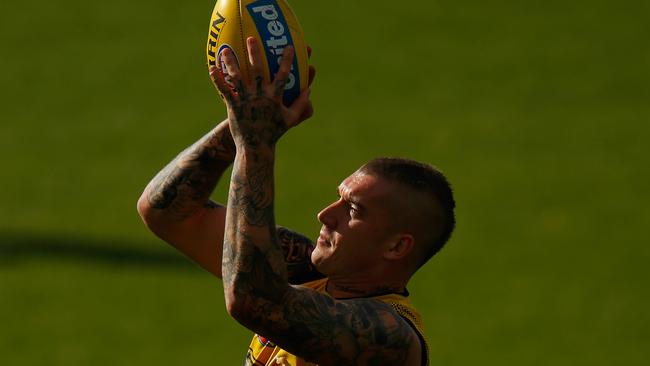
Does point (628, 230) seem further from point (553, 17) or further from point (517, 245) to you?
point (553, 17)

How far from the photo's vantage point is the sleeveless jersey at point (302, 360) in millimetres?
5977

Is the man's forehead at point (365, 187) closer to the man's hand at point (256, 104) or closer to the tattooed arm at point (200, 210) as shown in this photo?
the tattooed arm at point (200, 210)

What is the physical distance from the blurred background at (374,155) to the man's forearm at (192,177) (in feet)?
29.2

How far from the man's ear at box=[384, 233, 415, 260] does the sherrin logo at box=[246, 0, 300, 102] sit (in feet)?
2.48

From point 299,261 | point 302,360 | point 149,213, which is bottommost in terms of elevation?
point 302,360

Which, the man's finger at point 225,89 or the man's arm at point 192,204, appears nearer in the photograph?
the man's finger at point 225,89

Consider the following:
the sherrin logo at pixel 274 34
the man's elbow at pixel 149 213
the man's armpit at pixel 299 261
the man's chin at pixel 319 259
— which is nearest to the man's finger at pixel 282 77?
the sherrin logo at pixel 274 34

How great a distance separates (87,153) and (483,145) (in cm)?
588

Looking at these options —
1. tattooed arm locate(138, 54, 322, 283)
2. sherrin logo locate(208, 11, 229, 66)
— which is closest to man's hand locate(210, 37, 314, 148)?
sherrin logo locate(208, 11, 229, 66)

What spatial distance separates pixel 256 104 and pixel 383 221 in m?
0.97

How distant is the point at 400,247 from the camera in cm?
614

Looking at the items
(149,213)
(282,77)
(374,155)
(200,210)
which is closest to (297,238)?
(200,210)

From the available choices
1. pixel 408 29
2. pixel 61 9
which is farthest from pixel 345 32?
pixel 61 9

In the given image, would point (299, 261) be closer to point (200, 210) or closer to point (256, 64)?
point (200, 210)
